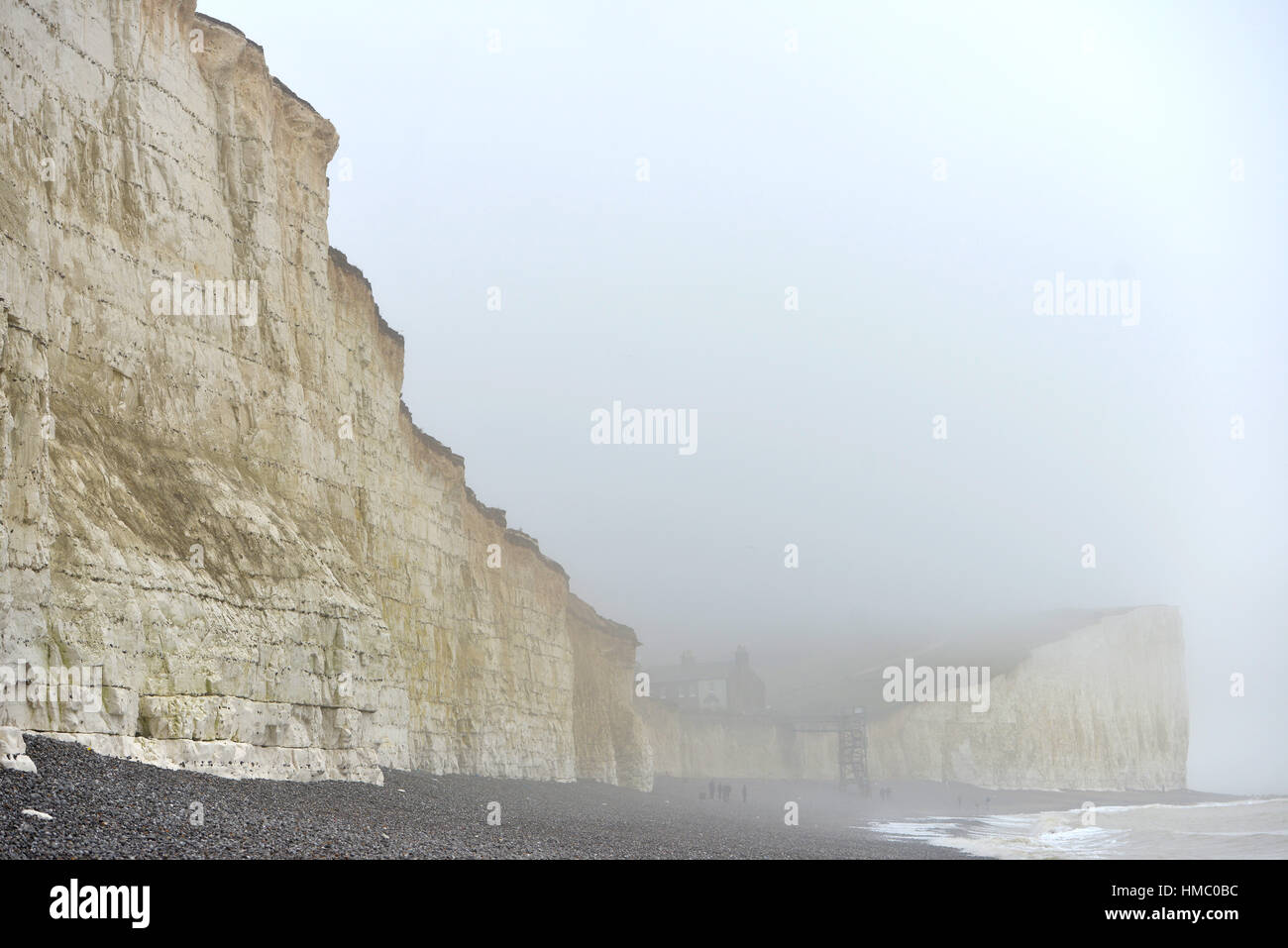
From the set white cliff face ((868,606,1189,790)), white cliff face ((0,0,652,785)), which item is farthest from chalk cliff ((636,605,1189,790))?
white cliff face ((0,0,652,785))

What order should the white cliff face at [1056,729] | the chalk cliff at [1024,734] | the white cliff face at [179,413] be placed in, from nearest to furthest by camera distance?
the white cliff face at [179,413] < the chalk cliff at [1024,734] < the white cliff face at [1056,729]

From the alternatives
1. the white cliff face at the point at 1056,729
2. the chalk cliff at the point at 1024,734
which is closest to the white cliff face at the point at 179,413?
the chalk cliff at the point at 1024,734

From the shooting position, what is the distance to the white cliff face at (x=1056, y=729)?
3492 inches

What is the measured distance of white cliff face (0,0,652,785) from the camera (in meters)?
14.5

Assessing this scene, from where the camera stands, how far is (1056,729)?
3524 inches

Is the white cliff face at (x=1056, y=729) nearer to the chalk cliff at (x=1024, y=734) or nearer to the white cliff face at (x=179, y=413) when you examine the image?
the chalk cliff at (x=1024, y=734)

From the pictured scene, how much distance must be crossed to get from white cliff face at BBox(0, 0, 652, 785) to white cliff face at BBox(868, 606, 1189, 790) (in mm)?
71796

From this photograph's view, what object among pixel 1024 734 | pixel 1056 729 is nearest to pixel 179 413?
pixel 1024 734

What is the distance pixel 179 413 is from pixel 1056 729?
85492 millimetres

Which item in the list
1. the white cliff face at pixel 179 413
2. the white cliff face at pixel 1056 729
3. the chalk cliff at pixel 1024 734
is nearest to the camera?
the white cliff face at pixel 179 413

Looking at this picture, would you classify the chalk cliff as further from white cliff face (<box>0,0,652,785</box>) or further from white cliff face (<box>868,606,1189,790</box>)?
white cliff face (<box>0,0,652,785</box>)

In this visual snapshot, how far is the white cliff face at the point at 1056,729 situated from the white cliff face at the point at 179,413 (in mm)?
71796

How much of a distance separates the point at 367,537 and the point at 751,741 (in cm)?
6666
